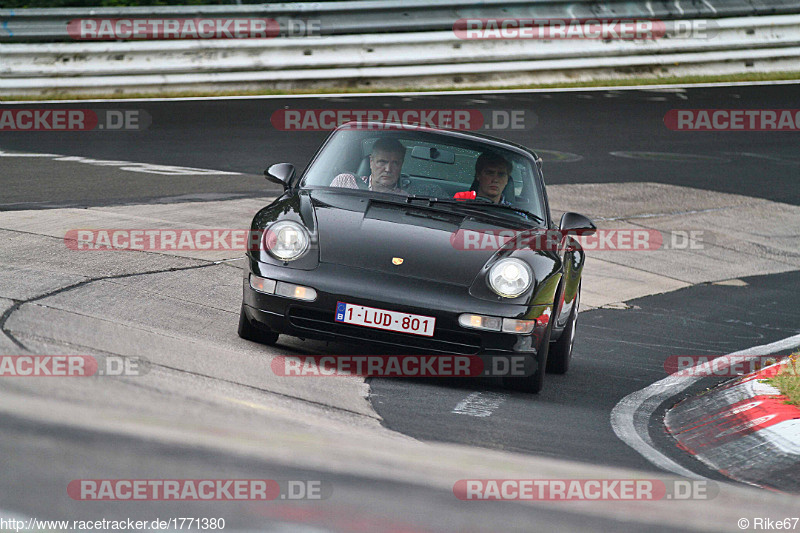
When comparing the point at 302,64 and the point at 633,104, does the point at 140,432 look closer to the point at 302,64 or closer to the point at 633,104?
the point at 302,64

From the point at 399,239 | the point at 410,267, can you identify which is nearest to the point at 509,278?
the point at 410,267

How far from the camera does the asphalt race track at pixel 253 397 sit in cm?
354

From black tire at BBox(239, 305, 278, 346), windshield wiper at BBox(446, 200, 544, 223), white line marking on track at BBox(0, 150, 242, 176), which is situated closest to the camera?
black tire at BBox(239, 305, 278, 346)

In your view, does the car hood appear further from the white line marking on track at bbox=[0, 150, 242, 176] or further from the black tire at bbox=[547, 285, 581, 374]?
the white line marking on track at bbox=[0, 150, 242, 176]

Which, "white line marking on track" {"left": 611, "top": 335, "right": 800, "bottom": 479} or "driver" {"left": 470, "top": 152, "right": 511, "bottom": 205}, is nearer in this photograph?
"white line marking on track" {"left": 611, "top": 335, "right": 800, "bottom": 479}

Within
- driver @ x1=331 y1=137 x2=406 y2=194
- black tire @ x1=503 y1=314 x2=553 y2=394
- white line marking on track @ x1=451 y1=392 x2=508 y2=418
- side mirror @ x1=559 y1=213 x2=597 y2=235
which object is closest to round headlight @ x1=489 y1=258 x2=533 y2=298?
black tire @ x1=503 y1=314 x2=553 y2=394

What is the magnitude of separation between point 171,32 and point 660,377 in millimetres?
11943

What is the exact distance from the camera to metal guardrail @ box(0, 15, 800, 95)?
16594mm

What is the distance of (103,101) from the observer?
16.4m

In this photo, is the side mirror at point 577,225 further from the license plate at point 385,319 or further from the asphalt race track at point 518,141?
the asphalt race track at point 518,141

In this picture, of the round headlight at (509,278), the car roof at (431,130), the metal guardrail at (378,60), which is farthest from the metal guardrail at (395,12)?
the round headlight at (509,278)

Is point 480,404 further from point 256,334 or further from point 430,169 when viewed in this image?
point 430,169

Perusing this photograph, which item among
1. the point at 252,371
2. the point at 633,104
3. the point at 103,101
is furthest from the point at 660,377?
the point at 633,104

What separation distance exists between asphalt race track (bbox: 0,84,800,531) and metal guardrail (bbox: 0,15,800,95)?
149 inches
